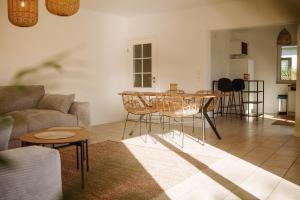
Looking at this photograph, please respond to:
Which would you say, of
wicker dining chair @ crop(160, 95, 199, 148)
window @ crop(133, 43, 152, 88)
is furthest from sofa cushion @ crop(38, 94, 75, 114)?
window @ crop(133, 43, 152, 88)

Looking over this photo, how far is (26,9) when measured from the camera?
3.07 metres

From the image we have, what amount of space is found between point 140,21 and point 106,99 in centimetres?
196

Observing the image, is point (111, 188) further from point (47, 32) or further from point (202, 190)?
point (47, 32)

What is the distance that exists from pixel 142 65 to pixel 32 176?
551 centimetres

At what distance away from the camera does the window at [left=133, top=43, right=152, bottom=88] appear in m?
6.86

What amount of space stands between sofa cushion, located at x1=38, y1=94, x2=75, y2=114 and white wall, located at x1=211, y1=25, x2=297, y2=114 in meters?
4.74

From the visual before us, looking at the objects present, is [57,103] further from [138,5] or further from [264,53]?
[264,53]

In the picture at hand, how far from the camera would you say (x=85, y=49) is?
5.97 m

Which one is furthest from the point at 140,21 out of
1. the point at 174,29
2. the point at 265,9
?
the point at 265,9

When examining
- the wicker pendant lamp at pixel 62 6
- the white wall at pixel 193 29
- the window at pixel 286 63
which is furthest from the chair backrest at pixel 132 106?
the window at pixel 286 63

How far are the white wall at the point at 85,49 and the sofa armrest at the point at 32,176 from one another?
267cm

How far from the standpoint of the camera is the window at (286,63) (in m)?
8.30

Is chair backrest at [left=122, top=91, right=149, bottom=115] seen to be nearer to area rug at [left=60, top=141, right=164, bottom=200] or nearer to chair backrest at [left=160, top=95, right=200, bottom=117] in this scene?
chair backrest at [left=160, top=95, right=200, bottom=117]

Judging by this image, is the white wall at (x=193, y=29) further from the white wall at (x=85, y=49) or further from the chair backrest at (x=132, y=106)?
the chair backrest at (x=132, y=106)
